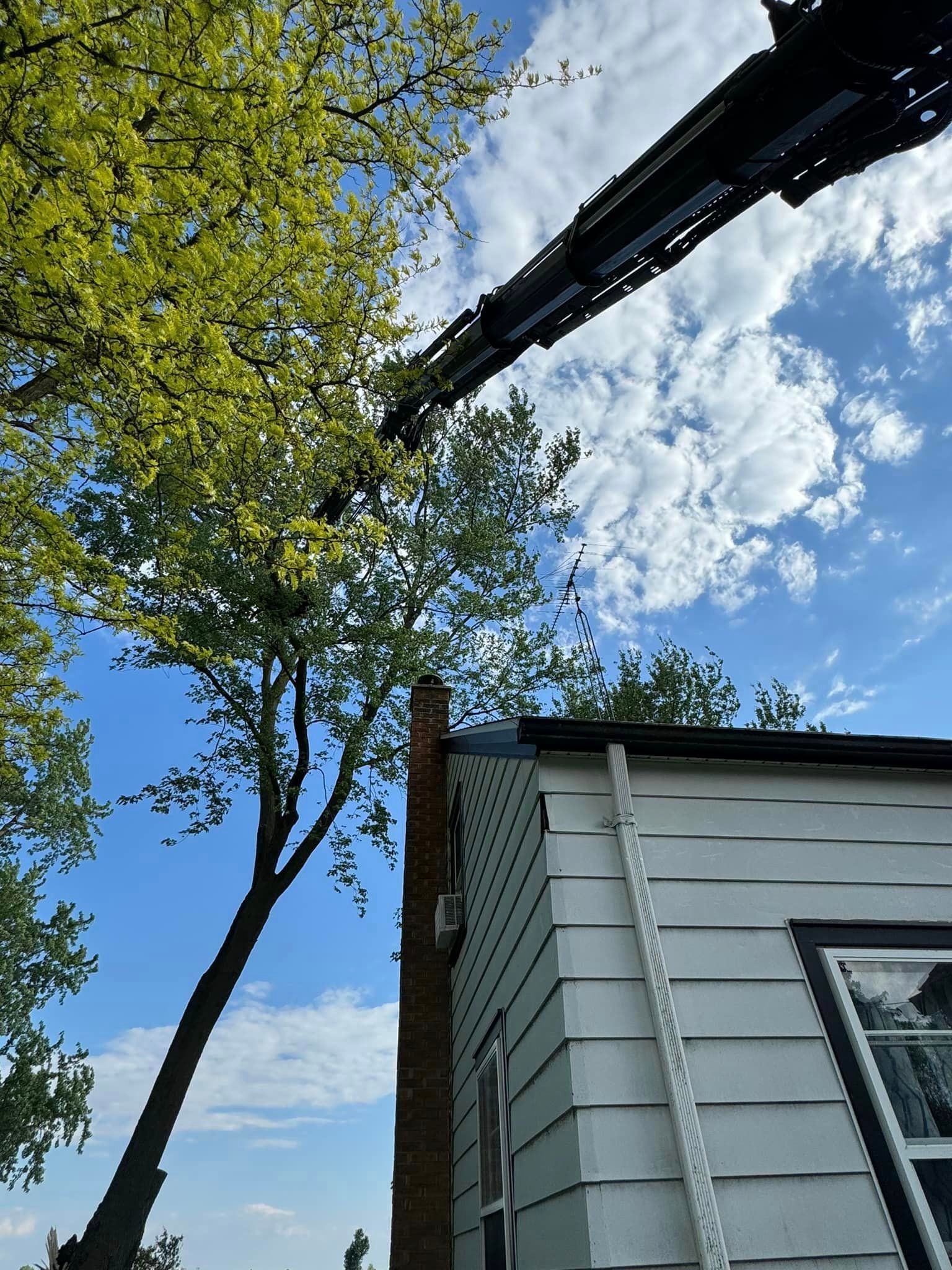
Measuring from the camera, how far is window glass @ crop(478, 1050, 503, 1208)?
372cm

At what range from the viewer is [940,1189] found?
2406mm

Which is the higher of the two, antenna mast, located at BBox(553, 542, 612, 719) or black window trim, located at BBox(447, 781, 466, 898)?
antenna mast, located at BBox(553, 542, 612, 719)

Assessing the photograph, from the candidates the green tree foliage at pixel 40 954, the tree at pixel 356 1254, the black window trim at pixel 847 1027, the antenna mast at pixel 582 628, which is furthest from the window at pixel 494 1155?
the tree at pixel 356 1254

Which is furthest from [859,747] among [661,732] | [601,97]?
[601,97]

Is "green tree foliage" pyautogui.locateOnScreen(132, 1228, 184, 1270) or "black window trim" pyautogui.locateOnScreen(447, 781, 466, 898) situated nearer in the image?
"black window trim" pyautogui.locateOnScreen(447, 781, 466, 898)

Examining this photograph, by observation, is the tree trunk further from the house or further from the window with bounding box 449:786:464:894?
the house

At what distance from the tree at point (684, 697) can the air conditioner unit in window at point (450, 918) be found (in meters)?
11.0

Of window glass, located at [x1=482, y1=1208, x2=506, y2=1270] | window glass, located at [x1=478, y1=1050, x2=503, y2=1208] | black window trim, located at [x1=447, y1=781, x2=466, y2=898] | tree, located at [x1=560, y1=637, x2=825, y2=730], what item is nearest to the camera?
window glass, located at [x1=482, y1=1208, x2=506, y2=1270]

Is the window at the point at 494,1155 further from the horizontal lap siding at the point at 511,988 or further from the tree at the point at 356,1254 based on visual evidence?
the tree at the point at 356,1254

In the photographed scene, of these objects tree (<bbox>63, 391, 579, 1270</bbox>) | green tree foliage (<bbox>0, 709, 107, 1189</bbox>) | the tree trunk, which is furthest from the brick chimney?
green tree foliage (<bbox>0, 709, 107, 1189</bbox>)

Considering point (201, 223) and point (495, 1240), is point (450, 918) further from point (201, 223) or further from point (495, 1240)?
point (201, 223)

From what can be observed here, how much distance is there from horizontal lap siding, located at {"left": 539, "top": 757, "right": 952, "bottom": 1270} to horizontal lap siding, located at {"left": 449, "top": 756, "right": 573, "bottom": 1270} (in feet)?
0.48

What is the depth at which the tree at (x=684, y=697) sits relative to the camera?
17.4m

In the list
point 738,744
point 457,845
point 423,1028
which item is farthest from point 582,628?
point 738,744
